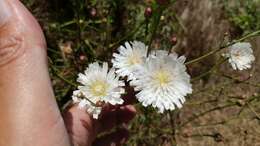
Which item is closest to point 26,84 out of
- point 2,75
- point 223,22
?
point 2,75

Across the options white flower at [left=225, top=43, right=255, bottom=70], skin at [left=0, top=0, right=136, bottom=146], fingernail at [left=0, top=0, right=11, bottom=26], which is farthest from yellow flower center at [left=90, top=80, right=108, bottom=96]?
white flower at [left=225, top=43, right=255, bottom=70]

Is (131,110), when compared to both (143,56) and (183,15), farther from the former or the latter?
(183,15)

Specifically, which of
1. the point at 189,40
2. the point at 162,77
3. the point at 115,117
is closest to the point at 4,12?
the point at 162,77

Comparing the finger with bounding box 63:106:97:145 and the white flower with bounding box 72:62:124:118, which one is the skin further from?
the finger with bounding box 63:106:97:145

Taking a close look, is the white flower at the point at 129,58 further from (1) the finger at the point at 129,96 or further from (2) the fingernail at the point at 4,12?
(2) the fingernail at the point at 4,12

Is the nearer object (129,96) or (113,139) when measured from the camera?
(129,96)

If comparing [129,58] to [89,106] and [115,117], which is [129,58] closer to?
[89,106]
